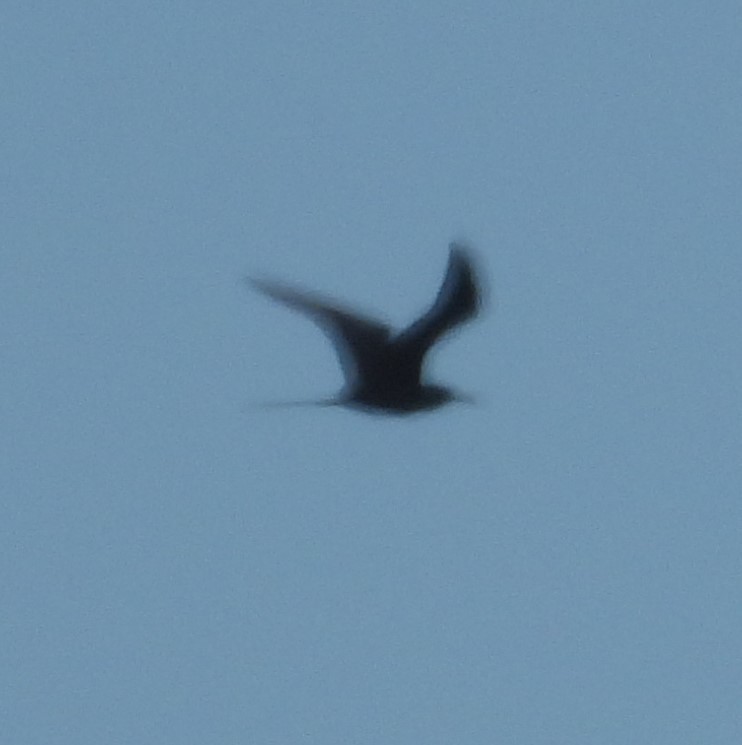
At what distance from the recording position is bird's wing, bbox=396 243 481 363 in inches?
829

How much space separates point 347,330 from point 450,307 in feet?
2.70

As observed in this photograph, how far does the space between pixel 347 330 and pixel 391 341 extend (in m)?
0.36

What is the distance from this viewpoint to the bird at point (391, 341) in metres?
21.4

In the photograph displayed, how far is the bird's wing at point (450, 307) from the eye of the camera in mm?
21062

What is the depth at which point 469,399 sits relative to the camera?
23797 mm

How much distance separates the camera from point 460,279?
2122cm

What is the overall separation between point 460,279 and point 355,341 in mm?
1289

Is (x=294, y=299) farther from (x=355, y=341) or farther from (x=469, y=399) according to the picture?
(x=469, y=399)

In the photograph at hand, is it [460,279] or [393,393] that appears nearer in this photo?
[460,279]

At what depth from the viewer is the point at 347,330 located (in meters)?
22.2

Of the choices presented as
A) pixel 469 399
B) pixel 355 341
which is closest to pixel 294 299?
pixel 355 341

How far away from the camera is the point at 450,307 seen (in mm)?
21656

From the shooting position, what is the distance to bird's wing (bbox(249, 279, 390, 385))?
71.3 ft

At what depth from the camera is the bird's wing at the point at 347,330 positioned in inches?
856
